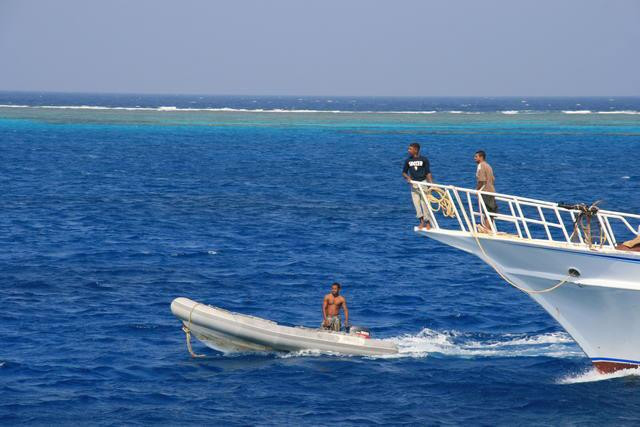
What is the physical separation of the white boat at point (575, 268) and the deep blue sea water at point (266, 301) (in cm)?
116

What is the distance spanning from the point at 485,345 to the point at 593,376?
12.2 ft

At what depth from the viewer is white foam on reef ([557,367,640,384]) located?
2148cm

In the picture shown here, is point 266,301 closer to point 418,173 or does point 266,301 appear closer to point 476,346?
point 476,346

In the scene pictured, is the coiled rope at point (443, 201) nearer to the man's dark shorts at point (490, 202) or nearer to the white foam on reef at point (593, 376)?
the man's dark shorts at point (490, 202)

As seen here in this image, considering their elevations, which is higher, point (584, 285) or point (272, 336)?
point (584, 285)

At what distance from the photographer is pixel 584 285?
20547 millimetres

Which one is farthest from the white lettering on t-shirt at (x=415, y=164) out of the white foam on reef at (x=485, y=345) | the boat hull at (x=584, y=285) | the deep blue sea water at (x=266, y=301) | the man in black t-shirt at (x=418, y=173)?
the white foam on reef at (x=485, y=345)

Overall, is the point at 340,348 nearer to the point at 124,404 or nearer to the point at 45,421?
the point at 124,404

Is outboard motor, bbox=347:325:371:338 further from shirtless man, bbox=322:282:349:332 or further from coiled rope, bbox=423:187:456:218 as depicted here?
coiled rope, bbox=423:187:456:218

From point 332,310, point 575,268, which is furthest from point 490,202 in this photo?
point 332,310

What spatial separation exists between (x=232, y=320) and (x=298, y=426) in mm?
5077

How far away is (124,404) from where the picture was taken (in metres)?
A: 20.6

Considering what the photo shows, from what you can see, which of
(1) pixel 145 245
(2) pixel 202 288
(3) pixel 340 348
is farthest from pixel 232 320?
(1) pixel 145 245

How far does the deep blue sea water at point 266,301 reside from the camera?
20688mm
